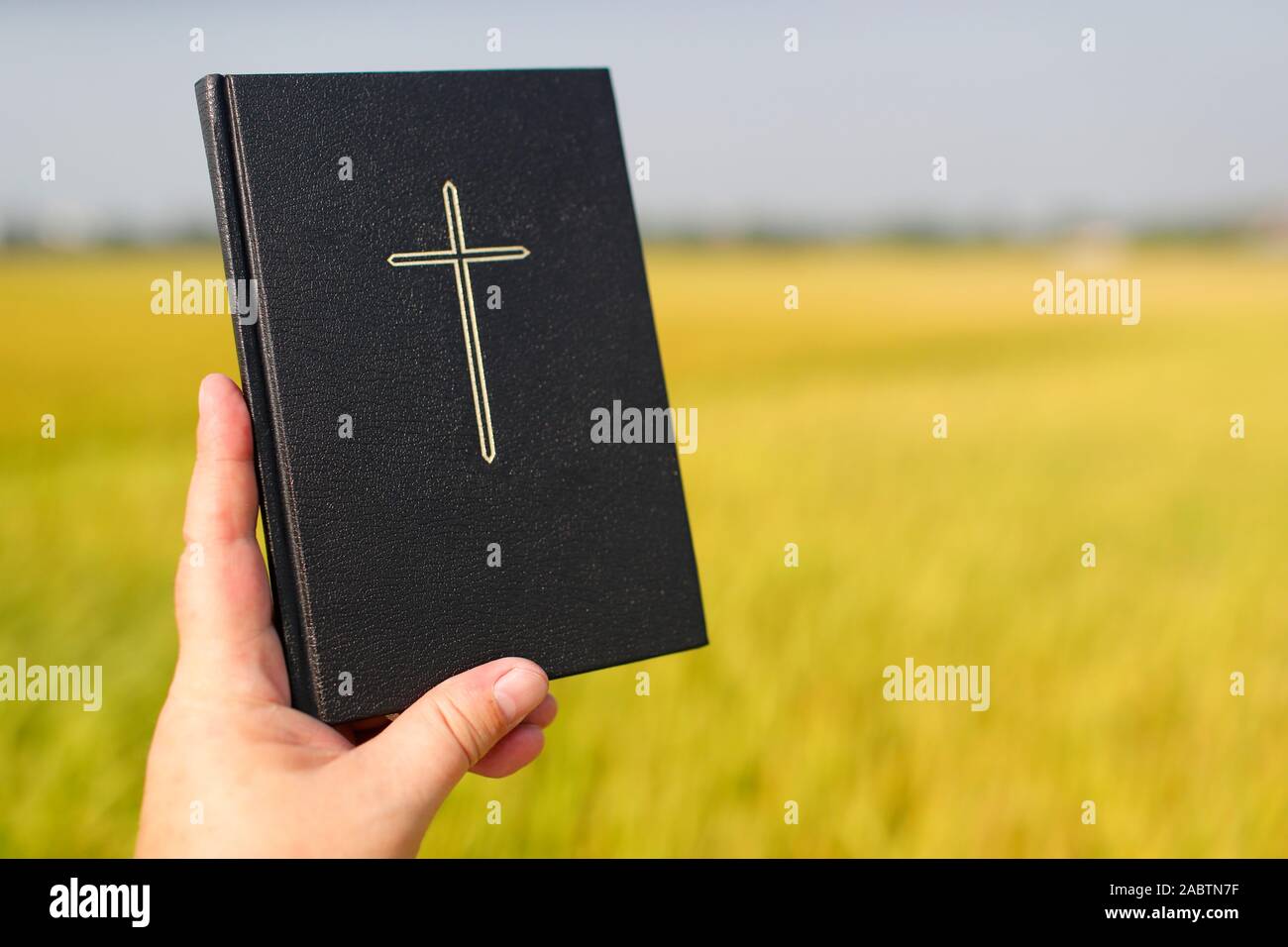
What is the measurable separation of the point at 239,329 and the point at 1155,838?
211 cm

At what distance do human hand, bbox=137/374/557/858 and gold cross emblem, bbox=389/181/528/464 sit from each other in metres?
0.27

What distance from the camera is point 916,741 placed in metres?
2.41

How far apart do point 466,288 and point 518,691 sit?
48 centimetres

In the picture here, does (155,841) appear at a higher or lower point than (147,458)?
lower

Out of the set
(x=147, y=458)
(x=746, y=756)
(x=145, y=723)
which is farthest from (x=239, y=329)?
(x=147, y=458)

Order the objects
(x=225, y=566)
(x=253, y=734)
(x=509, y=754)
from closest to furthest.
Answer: (x=253, y=734)
(x=225, y=566)
(x=509, y=754)

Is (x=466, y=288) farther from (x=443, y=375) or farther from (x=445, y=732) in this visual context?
(x=445, y=732)

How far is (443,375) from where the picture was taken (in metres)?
1.21

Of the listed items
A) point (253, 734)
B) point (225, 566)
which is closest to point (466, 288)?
point (225, 566)

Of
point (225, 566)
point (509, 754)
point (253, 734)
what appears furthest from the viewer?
point (509, 754)

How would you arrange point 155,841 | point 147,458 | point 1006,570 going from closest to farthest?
point 155,841, point 1006,570, point 147,458

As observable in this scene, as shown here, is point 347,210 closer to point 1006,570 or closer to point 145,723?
point 145,723

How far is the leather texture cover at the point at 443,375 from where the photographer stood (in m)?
1.15

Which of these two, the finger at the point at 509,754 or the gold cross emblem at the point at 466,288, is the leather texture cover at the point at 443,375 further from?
the finger at the point at 509,754
